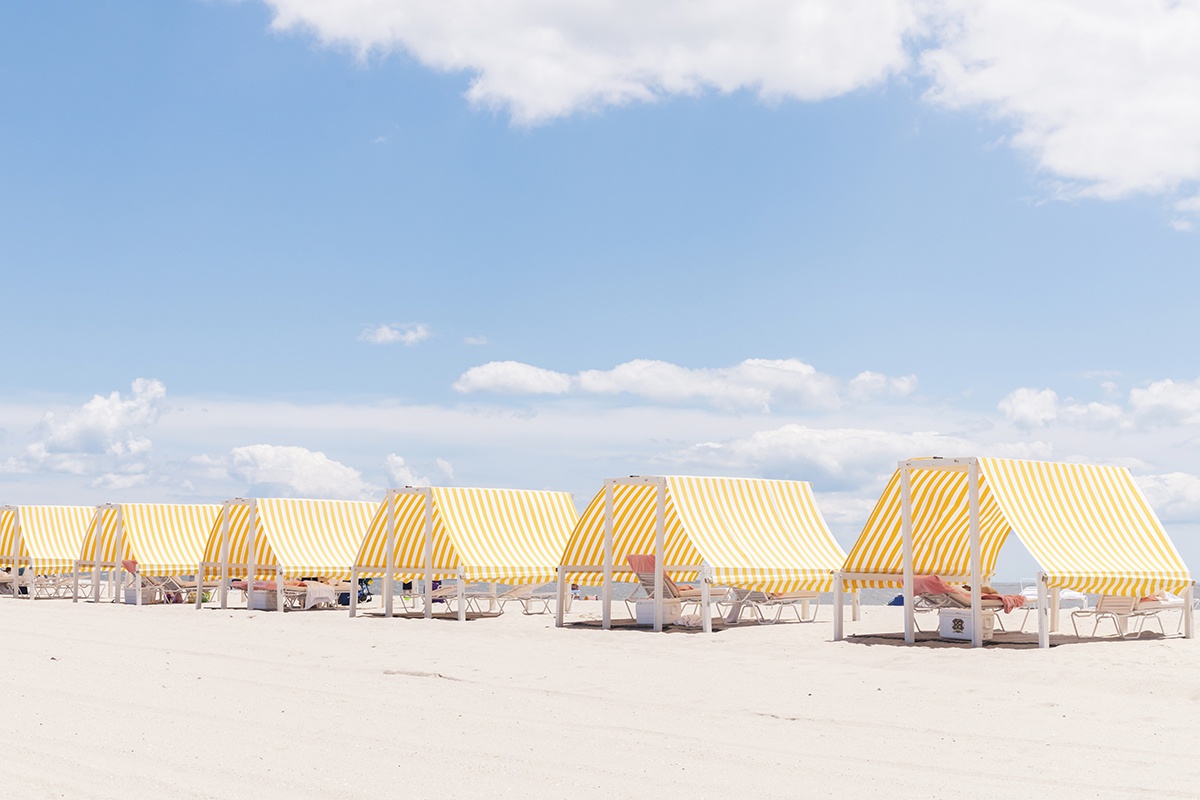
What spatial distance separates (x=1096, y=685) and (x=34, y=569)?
25.5 m

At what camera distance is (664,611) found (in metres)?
17.8

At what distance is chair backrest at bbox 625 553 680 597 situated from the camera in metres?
17.8

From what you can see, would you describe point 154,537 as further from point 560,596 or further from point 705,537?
point 705,537

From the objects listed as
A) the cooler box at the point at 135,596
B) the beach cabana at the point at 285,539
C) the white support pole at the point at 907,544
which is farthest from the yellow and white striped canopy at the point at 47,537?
the white support pole at the point at 907,544

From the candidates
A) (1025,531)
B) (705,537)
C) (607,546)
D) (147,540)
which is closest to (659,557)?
(705,537)

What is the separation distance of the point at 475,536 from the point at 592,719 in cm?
1212

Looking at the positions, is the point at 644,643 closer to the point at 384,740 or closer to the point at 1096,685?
the point at 1096,685

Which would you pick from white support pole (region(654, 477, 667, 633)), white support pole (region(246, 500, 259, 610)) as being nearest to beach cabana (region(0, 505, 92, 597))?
white support pole (region(246, 500, 259, 610))

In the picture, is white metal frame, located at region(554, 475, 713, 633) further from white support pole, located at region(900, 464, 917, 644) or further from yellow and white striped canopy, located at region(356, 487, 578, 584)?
white support pole, located at region(900, 464, 917, 644)

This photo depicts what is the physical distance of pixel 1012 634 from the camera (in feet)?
54.0

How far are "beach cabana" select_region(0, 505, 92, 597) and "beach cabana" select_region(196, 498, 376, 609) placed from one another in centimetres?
632

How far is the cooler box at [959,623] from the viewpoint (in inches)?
582

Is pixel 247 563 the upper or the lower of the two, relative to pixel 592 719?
Result: upper

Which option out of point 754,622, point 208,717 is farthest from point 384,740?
point 754,622
